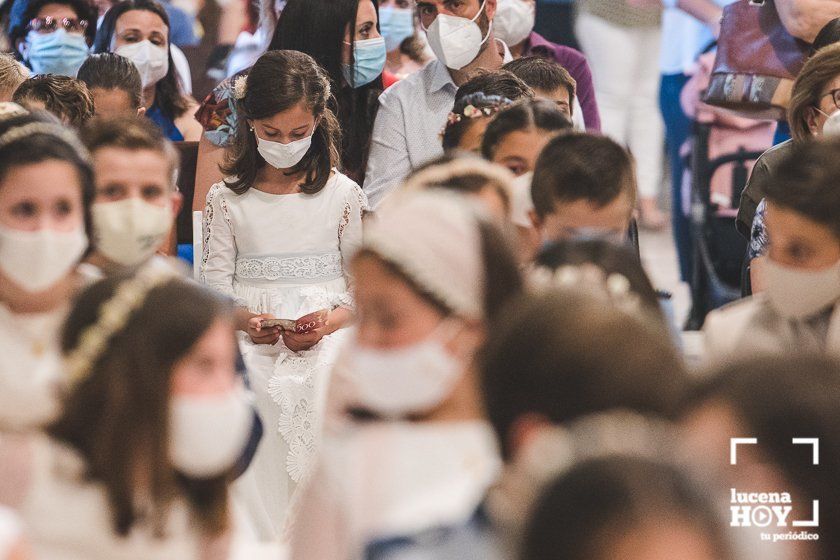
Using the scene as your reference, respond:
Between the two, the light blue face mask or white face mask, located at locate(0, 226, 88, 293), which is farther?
the light blue face mask

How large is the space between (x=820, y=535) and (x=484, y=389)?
1.60 ft

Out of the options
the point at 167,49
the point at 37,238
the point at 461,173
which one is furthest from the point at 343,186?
the point at 167,49

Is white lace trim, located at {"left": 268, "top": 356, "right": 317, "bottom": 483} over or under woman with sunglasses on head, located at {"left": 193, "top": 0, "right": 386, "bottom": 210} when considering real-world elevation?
under

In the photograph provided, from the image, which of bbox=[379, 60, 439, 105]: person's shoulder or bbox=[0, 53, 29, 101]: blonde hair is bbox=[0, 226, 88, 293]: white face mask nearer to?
bbox=[0, 53, 29, 101]: blonde hair

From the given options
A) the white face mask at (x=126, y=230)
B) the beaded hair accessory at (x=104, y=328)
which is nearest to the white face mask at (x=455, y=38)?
the white face mask at (x=126, y=230)

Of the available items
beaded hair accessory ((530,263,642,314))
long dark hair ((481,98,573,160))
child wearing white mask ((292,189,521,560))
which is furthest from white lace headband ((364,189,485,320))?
long dark hair ((481,98,573,160))

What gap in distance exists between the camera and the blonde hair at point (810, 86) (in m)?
4.23

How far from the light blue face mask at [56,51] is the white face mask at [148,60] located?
0.75ft

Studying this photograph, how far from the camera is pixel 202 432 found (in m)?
2.23

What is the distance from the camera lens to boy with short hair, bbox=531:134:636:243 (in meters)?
3.34

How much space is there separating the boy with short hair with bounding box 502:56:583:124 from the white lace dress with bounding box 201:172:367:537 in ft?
2.57

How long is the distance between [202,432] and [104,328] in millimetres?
236

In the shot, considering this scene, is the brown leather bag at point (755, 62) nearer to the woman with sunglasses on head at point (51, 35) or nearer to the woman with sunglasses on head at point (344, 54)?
the woman with sunglasses on head at point (344, 54)

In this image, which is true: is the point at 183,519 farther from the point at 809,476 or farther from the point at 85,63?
the point at 85,63
